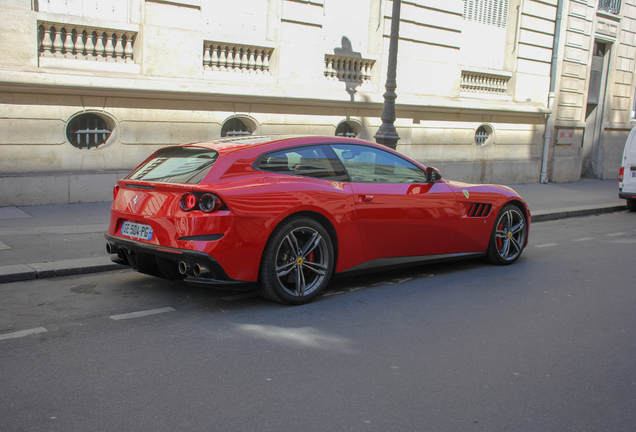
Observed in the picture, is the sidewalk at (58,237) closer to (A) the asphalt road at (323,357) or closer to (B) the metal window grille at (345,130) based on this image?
(A) the asphalt road at (323,357)

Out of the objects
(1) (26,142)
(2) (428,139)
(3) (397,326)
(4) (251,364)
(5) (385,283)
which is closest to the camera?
(4) (251,364)

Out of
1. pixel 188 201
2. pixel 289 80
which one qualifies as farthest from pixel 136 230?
pixel 289 80

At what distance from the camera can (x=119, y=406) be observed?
3189 millimetres

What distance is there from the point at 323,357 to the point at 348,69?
1075 cm

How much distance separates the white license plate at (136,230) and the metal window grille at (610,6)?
19177mm

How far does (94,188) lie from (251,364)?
24.3 ft

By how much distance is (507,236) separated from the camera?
23.4 feet

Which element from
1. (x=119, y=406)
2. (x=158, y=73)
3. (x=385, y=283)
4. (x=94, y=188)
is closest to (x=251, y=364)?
(x=119, y=406)

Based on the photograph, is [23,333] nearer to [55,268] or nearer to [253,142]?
[55,268]

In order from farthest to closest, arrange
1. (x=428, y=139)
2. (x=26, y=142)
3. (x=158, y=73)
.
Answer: (x=428, y=139) < (x=158, y=73) < (x=26, y=142)

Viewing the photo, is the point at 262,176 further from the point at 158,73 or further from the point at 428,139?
the point at 428,139

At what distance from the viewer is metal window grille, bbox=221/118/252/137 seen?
12.1 meters

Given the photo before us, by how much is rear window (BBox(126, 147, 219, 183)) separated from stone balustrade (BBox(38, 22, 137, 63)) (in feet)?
18.5

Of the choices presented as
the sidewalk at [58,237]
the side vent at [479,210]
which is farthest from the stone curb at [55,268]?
the side vent at [479,210]
